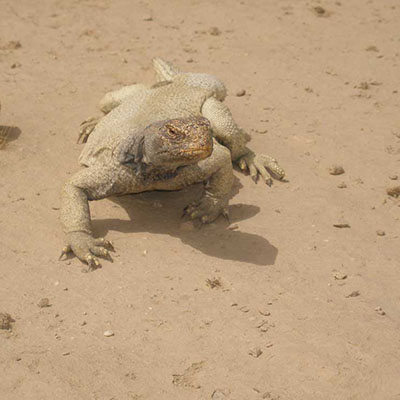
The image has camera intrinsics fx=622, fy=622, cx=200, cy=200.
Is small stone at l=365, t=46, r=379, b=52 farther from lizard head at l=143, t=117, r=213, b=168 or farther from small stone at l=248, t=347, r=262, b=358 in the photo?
small stone at l=248, t=347, r=262, b=358

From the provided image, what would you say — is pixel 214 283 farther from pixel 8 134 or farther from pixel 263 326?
pixel 8 134

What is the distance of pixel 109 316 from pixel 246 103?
16.0ft

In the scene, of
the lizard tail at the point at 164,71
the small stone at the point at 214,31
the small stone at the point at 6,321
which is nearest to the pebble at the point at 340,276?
the small stone at the point at 6,321

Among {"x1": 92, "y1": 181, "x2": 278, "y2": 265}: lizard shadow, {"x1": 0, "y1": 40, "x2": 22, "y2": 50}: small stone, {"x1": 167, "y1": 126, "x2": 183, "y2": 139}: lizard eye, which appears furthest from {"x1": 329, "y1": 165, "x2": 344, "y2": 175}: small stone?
{"x1": 0, "y1": 40, "x2": 22, "y2": 50}: small stone

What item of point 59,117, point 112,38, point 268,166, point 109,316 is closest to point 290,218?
point 268,166

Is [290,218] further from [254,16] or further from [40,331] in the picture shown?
[254,16]

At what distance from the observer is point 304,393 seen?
4.40m

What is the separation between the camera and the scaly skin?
220 inches

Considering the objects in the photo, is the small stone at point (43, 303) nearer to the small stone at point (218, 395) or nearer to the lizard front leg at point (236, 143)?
the small stone at point (218, 395)

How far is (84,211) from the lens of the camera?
236 inches

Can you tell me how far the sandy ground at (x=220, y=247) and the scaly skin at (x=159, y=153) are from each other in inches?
9.3

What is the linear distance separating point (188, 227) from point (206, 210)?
285 mm

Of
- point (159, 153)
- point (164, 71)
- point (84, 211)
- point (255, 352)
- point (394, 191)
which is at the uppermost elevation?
point (159, 153)

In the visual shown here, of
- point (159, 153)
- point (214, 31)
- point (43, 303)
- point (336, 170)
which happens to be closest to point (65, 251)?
point (43, 303)
